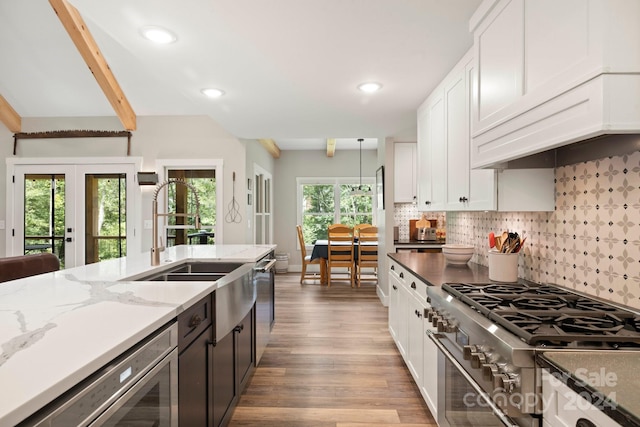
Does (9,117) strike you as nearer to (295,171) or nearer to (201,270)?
(201,270)

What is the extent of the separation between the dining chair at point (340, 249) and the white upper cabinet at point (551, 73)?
4267 millimetres

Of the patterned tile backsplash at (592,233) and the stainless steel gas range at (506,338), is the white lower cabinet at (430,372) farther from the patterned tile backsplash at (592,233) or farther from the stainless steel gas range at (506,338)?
the patterned tile backsplash at (592,233)

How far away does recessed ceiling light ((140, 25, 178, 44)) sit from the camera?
2002 millimetres

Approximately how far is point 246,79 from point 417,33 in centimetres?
134

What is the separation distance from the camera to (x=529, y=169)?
5.79 ft

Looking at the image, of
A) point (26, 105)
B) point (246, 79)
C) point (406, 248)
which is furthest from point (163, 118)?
point (406, 248)

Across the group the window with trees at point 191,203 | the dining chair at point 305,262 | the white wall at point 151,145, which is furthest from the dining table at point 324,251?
the window with trees at point 191,203

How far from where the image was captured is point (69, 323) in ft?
3.41

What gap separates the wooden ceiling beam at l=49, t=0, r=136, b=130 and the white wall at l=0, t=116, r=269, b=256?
25 centimetres

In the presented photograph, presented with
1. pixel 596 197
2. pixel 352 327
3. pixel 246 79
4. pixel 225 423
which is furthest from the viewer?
pixel 352 327

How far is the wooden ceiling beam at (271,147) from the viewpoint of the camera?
21.2ft

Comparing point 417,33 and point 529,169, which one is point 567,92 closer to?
point 529,169

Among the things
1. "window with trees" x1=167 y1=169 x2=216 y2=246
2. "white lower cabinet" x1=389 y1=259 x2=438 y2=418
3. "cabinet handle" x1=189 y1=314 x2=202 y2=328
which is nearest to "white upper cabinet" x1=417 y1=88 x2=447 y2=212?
"white lower cabinet" x1=389 y1=259 x2=438 y2=418

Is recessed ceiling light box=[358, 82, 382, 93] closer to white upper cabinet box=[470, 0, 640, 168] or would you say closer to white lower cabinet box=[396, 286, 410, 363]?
white upper cabinet box=[470, 0, 640, 168]
